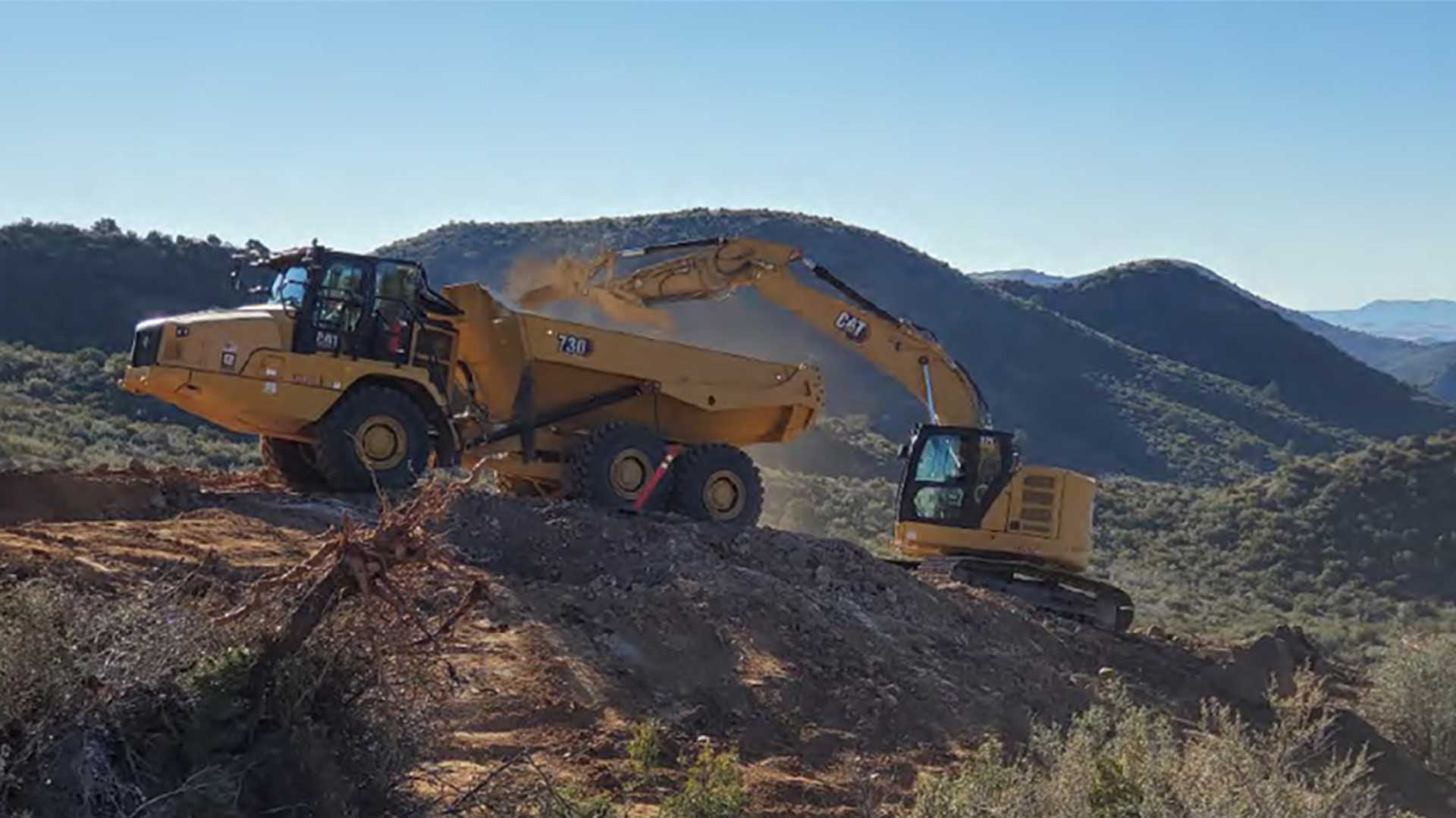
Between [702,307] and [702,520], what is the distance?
3517cm

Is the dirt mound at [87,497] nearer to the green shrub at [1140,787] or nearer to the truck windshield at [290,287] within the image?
the truck windshield at [290,287]

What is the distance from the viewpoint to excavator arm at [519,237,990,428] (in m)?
17.3

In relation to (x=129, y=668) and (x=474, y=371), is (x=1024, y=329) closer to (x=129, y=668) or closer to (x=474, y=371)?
(x=474, y=371)

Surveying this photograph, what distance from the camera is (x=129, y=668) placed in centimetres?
571

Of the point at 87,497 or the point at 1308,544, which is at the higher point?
the point at 87,497

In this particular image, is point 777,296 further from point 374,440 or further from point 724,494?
point 374,440

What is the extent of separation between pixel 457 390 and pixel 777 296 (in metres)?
4.30

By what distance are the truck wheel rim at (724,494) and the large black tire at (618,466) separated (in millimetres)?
439

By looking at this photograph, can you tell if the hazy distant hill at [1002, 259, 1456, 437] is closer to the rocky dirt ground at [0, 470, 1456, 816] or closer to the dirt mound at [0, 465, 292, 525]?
the rocky dirt ground at [0, 470, 1456, 816]

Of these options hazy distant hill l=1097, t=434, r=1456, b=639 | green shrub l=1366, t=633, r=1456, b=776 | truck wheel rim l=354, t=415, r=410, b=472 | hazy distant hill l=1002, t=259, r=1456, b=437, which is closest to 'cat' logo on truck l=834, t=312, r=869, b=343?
truck wheel rim l=354, t=415, r=410, b=472

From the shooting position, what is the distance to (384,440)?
13.8 m

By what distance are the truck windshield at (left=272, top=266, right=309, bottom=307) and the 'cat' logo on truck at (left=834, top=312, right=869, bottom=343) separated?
21.2 ft

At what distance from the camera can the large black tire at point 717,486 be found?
1538cm

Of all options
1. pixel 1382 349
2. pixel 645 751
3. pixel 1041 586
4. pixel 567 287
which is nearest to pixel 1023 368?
pixel 1041 586
